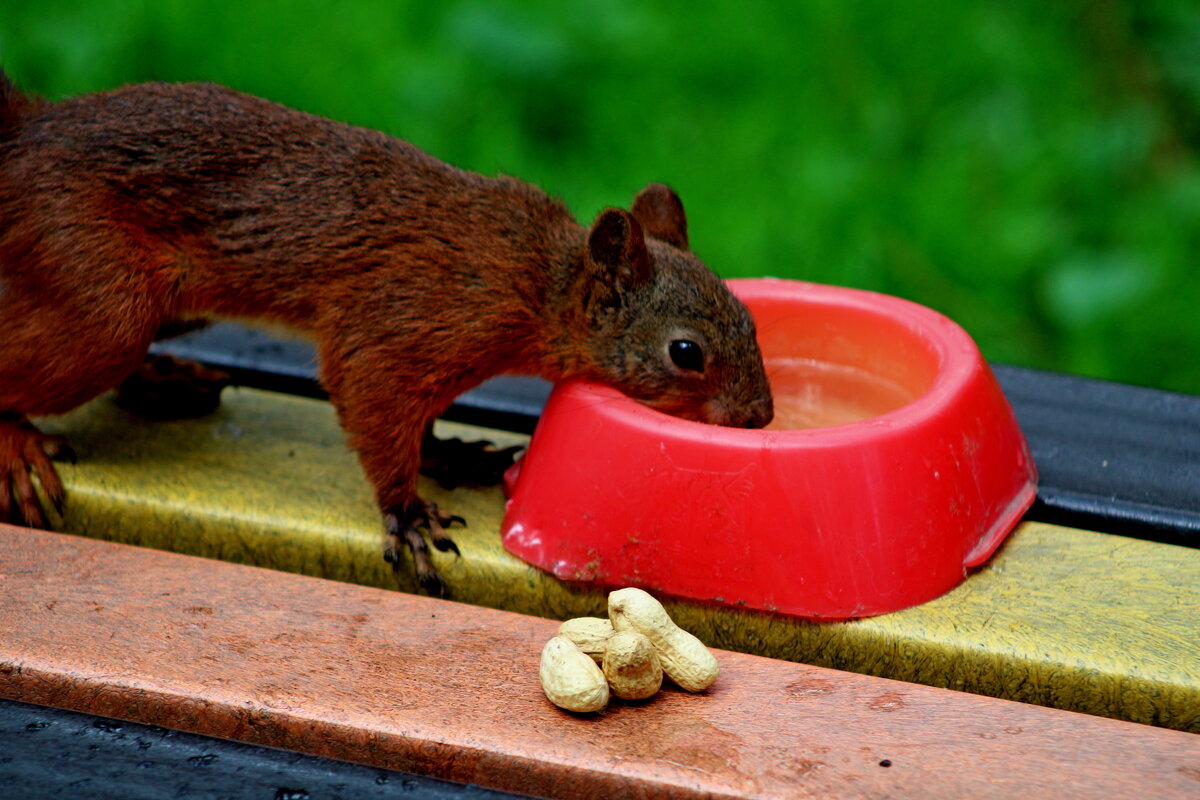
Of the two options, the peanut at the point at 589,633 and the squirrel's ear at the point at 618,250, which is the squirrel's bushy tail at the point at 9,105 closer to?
the squirrel's ear at the point at 618,250

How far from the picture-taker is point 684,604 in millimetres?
1846

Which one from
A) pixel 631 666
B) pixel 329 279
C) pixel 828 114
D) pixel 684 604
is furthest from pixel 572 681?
pixel 828 114

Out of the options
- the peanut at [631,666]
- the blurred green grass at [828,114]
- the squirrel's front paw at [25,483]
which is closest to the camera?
the peanut at [631,666]

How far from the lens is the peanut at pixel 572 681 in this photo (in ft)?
4.98

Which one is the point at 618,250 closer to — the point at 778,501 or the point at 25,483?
the point at 778,501

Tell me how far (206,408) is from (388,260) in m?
0.53

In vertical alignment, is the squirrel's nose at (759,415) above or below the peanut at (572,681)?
above

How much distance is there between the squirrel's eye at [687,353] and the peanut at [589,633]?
0.52 metres

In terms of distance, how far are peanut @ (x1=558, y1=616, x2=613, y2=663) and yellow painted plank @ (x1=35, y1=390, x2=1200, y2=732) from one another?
0.67ft

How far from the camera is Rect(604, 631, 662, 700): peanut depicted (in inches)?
60.9

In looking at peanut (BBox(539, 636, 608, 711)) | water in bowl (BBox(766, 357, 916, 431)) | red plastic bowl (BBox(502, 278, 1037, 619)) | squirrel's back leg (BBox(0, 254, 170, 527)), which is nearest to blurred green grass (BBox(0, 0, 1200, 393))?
water in bowl (BBox(766, 357, 916, 431))

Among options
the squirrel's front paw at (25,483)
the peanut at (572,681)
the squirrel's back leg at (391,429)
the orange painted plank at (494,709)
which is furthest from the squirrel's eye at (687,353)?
the squirrel's front paw at (25,483)

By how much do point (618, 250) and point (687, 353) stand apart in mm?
184

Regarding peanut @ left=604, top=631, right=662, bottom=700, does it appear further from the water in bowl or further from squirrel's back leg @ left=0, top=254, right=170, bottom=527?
squirrel's back leg @ left=0, top=254, right=170, bottom=527
